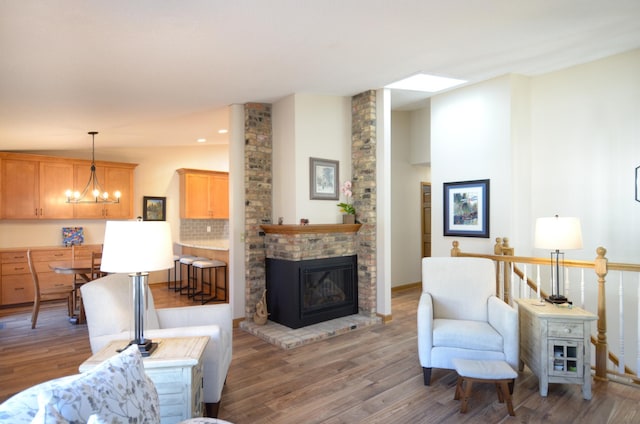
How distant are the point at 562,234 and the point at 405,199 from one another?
4056 millimetres

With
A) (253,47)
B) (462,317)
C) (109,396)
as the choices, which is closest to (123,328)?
(109,396)

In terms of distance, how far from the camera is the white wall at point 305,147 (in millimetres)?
4812

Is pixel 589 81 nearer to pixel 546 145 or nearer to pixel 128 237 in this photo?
pixel 546 145

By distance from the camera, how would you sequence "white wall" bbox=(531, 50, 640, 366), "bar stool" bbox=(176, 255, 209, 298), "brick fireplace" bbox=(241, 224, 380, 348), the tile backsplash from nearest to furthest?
"white wall" bbox=(531, 50, 640, 366), "brick fireplace" bbox=(241, 224, 380, 348), "bar stool" bbox=(176, 255, 209, 298), the tile backsplash

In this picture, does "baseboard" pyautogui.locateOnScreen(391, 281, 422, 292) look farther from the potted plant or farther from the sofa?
the sofa

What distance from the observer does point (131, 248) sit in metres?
2.09

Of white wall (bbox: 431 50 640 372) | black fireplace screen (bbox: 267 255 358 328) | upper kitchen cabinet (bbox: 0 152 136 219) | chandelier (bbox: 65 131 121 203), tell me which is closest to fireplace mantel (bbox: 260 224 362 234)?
black fireplace screen (bbox: 267 255 358 328)

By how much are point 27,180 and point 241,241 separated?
14.0 ft

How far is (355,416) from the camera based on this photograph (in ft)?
8.89

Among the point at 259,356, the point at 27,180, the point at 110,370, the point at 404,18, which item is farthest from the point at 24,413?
the point at 27,180

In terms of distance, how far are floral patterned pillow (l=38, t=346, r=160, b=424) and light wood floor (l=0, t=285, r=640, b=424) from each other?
4.73 feet

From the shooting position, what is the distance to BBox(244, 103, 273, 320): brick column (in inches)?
197

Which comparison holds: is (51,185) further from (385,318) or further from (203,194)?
(385,318)

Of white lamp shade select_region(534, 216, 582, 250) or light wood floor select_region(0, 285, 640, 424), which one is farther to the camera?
white lamp shade select_region(534, 216, 582, 250)
